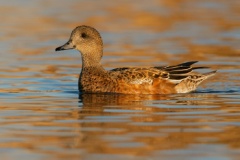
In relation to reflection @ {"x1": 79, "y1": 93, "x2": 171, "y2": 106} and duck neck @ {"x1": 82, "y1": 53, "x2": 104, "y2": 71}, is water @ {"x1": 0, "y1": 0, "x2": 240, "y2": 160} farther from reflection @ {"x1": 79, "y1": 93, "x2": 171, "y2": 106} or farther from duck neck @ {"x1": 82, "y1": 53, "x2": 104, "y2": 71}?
duck neck @ {"x1": 82, "y1": 53, "x2": 104, "y2": 71}

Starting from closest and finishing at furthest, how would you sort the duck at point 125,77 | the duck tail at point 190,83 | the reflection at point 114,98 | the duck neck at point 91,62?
1. the reflection at point 114,98
2. the duck at point 125,77
3. the duck tail at point 190,83
4. the duck neck at point 91,62

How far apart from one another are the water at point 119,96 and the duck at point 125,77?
0.80ft

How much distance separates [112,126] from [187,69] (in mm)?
3799

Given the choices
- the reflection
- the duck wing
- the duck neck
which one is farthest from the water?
the duck neck

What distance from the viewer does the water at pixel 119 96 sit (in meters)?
7.90

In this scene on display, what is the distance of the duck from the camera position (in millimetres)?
12031

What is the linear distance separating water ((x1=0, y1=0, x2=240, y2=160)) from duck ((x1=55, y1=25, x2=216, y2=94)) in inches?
9.6

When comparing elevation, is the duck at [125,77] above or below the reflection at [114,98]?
above

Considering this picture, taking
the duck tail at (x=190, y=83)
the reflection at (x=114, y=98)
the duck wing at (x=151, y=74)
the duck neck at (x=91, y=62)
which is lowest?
the reflection at (x=114, y=98)

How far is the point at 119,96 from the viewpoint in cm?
1173

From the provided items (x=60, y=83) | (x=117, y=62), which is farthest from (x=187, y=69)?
(x=117, y=62)

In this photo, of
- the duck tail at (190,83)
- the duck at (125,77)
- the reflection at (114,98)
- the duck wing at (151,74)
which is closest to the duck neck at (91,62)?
the duck at (125,77)

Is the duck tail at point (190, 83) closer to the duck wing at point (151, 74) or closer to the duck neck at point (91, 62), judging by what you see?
the duck wing at point (151, 74)

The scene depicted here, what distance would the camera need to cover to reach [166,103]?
35.9 feet
